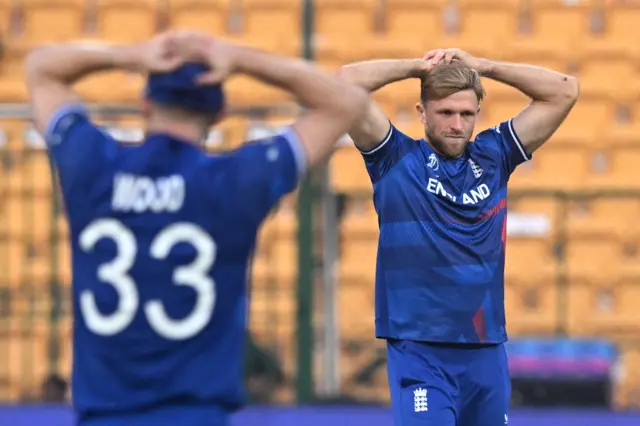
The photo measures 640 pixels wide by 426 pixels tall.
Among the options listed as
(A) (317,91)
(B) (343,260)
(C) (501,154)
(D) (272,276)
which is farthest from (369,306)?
(A) (317,91)

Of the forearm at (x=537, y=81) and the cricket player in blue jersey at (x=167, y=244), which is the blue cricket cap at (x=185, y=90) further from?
the forearm at (x=537, y=81)

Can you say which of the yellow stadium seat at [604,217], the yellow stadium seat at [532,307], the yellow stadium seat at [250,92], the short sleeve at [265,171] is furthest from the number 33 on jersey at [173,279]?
the yellow stadium seat at [250,92]

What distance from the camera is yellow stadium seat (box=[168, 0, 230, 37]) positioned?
A: 1262cm

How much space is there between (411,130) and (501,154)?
256 inches

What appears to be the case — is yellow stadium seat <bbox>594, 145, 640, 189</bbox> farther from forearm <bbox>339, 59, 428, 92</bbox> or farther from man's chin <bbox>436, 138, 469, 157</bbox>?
forearm <bbox>339, 59, 428, 92</bbox>

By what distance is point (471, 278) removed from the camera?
4.94m

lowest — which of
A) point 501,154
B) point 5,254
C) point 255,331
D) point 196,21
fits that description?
point 255,331

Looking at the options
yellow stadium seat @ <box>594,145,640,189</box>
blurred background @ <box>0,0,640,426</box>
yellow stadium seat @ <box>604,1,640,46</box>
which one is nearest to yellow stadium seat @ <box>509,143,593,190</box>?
blurred background @ <box>0,0,640,426</box>

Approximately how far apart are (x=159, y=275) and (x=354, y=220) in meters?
8.74

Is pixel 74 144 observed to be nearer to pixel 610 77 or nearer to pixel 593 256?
pixel 593 256

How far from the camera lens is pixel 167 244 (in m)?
2.84

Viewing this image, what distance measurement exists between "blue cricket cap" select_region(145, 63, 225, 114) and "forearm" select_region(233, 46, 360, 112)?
14 centimetres

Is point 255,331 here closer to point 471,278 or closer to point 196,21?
point 196,21

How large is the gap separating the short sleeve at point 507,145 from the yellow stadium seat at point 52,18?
8.17 meters
